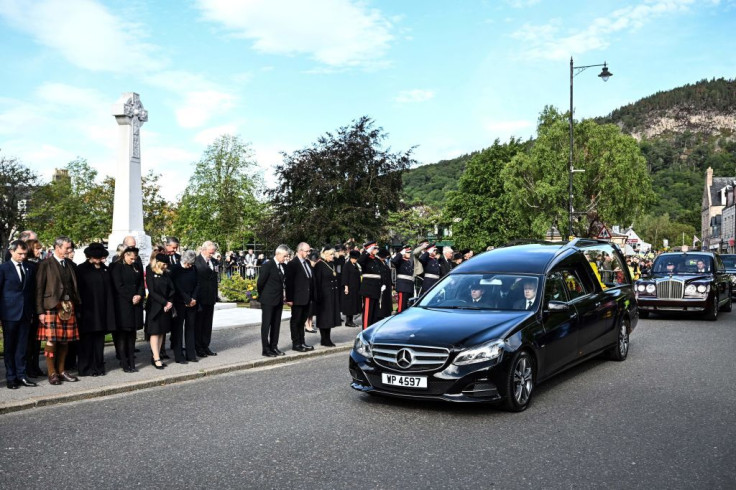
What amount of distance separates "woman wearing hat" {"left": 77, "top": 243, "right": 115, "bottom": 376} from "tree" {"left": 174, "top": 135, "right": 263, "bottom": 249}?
34240mm

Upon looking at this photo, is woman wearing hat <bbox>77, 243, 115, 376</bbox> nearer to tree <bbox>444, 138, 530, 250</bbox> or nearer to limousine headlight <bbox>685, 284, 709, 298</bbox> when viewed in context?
limousine headlight <bbox>685, 284, 709, 298</bbox>

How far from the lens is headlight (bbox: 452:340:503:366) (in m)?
6.59

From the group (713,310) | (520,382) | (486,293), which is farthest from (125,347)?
(713,310)

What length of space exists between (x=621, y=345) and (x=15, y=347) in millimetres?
8654

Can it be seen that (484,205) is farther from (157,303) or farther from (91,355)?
(91,355)

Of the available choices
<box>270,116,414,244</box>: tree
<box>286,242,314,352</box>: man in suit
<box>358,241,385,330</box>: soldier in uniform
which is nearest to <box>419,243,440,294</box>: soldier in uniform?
<box>358,241,385,330</box>: soldier in uniform

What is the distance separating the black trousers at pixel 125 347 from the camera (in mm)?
9391

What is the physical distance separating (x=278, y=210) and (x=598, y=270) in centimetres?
2839

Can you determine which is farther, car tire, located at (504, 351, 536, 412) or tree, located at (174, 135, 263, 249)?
tree, located at (174, 135, 263, 249)

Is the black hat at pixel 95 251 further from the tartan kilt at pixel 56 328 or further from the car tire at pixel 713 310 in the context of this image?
the car tire at pixel 713 310

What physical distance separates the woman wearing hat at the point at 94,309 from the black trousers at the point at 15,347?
87cm

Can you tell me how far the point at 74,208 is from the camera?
42.5m

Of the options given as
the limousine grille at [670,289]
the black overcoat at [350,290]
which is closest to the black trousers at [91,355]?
the black overcoat at [350,290]

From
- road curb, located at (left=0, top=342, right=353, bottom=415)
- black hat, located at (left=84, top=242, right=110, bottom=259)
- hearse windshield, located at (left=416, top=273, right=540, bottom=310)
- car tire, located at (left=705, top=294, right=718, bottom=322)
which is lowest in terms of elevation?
road curb, located at (left=0, top=342, right=353, bottom=415)
